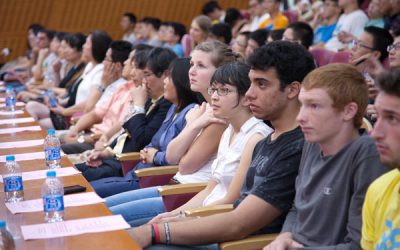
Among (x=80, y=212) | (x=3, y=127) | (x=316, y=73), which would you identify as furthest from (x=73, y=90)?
→ (x=316, y=73)

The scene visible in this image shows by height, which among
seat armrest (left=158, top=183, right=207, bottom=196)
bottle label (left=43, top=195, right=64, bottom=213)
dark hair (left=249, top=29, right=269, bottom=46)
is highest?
dark hair (left=249, top=29, right=269, bottom=46)

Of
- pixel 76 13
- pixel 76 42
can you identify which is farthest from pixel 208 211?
pixel 76 13

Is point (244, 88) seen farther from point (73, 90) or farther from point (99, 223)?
point (73, 90)

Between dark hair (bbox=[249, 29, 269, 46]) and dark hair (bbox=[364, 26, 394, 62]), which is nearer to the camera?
dark hair (bbox=[364, 26, 394, 62])

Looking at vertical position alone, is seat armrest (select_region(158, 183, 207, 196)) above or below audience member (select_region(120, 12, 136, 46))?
above

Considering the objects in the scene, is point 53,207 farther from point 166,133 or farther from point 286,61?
point 166,133

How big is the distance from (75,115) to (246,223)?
3.81 meters

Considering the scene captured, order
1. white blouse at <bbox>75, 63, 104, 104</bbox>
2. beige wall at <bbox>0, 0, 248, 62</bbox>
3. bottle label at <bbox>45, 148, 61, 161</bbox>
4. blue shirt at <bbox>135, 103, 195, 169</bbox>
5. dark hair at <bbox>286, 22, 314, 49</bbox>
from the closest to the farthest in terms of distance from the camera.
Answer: bottle label at <bbox>45, 148, 61, 161</bbox> → blue shirt at <bbox>135, 103, 195, 169</bbox> → dark hair at <bbox>286, 22, 314, 49</bbox> → white blouse at <bbox>75, 63, 104, 104</bbox> → beige wall at <bbox>0, 0, 248, 62</bbox>

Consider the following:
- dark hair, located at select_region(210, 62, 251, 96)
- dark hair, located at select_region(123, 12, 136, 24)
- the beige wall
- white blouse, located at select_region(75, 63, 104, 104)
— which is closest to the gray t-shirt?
dark hair, located at select_region(210, 62, 251, 96)

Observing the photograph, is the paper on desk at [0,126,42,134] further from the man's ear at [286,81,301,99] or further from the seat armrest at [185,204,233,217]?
the man's ear at [286,81,301,99]

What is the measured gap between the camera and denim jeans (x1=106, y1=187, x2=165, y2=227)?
3.06 meters

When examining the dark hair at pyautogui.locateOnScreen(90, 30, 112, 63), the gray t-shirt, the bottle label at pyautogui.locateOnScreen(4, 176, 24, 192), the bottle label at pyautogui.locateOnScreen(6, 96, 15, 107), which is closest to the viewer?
the gray t-shirt

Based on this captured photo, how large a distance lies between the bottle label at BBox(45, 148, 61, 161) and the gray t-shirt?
4.51 ft

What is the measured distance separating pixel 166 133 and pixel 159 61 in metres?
0.59
